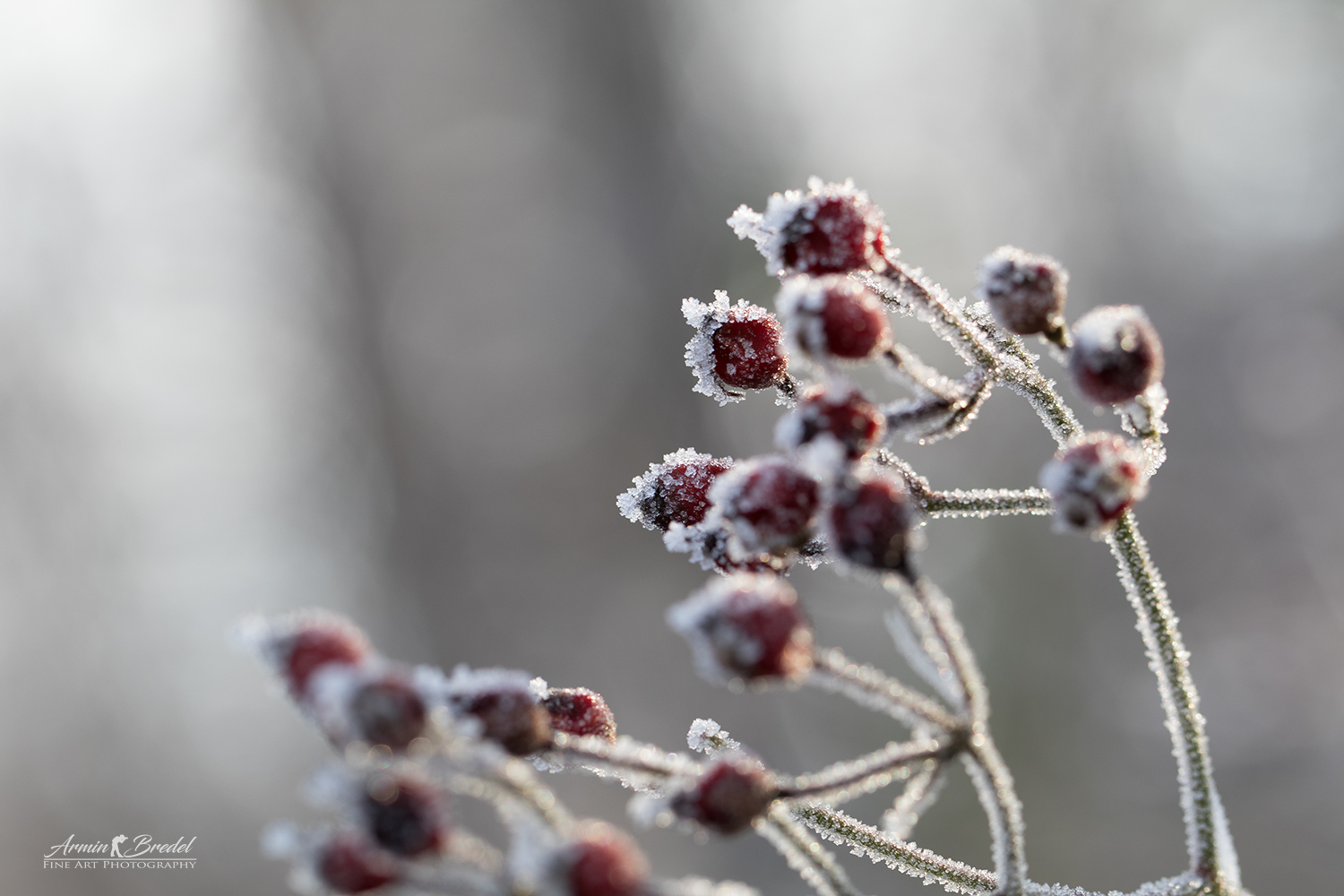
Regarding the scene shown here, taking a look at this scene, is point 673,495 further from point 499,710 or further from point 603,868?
point 603,868

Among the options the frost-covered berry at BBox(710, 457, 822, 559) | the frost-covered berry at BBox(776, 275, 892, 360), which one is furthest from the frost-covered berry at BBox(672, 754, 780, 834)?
the frost-covered berry at BBox(776, 275, 892, 360)

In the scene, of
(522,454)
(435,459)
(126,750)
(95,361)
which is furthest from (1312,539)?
(95,361)

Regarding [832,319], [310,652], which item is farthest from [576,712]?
[832,319]

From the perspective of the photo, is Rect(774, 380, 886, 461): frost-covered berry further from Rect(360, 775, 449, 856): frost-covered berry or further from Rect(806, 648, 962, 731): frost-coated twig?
Rect(360, 775, 449, 856): frost-covered berry

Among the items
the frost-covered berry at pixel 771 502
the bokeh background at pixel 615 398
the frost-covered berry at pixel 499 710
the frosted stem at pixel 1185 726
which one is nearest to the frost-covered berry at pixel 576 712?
the frost-covered berry at pixel 499 710

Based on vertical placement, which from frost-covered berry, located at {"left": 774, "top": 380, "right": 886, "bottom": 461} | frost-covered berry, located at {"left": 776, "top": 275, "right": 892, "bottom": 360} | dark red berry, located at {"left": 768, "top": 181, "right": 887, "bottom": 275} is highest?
dark red berry, located at {"left": 768, "top": 181, "right": 887, "bottom": 275}

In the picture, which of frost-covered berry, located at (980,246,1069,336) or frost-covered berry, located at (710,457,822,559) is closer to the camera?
frost-covered berry, located at (710,457,822,559)
